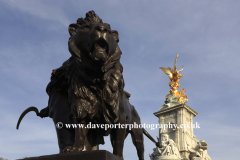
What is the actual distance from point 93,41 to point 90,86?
421 millimetres

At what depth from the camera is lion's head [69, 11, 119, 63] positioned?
7.36 feet

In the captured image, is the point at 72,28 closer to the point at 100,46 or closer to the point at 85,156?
the point at 100,46

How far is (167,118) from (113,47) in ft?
73.6

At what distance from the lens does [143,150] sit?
3.43m

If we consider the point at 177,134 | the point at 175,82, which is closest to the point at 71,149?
the point at 177,134

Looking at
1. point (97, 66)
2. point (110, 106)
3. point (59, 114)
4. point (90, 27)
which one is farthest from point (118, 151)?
point (90, 27)

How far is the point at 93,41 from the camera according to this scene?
225 centimetres

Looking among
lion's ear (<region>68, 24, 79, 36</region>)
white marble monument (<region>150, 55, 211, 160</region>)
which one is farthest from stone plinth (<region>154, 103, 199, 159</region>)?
lion's ear (<region>68, 24, 79, 36</region>)

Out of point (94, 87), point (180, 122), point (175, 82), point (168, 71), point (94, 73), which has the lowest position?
point (94, 87)

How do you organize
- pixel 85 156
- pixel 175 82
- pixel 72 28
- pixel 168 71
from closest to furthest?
pixel 85 156 → pixel 72 28 → pixel 175 82 → pixel 168 71

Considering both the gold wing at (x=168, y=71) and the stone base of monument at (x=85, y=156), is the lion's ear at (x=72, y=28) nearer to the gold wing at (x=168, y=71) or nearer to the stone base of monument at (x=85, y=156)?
the stone base of monument at (x=85, y=156)

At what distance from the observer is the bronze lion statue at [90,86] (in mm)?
2297

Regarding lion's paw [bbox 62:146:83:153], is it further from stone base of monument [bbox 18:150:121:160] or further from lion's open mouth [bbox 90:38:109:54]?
lion's open mouth [bbox 90:38:109:54]

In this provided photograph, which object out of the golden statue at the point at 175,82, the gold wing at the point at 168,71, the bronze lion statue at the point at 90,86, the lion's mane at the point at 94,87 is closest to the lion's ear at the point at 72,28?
the bronze lion statue at the point at 90,86
